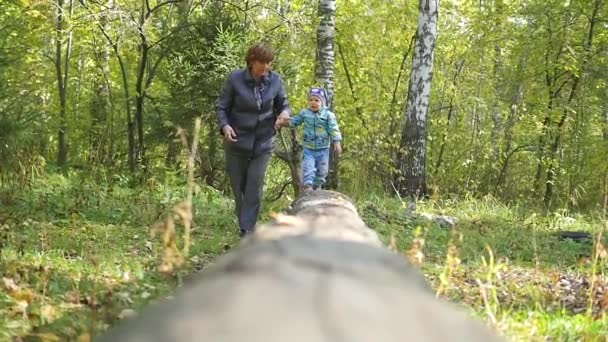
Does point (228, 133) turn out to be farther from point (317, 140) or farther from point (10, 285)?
point (10, 285)

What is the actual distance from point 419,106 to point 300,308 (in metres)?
11.2

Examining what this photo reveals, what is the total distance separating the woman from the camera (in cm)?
707

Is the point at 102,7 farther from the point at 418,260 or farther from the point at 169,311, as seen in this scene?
the point at 169,311

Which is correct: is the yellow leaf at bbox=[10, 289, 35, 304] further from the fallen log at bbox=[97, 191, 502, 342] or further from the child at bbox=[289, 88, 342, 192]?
the child at bbox=[289, 88, 342, 192]

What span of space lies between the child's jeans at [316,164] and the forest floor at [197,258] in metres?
0.97

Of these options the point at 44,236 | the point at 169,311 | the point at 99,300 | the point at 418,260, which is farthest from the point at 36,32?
the point at 169,311

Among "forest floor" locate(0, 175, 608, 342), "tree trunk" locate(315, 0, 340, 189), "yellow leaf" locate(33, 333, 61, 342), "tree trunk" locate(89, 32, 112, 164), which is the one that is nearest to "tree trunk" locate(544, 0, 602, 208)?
"forest floor" locate(0, 175, 608, 342)

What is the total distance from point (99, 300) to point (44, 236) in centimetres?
296

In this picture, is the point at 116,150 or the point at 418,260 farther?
the point at 116,150

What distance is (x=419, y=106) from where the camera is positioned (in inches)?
500

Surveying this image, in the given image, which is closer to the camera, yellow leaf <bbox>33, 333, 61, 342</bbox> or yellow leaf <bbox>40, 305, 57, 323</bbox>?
yellow leaf <bbox>33, 333, 61, 342</bbox>

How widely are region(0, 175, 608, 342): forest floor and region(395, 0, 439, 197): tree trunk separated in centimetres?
82

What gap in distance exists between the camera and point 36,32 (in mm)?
13430

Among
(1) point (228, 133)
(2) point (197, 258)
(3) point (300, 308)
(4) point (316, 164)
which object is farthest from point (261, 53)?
(3) point (300, 308)
